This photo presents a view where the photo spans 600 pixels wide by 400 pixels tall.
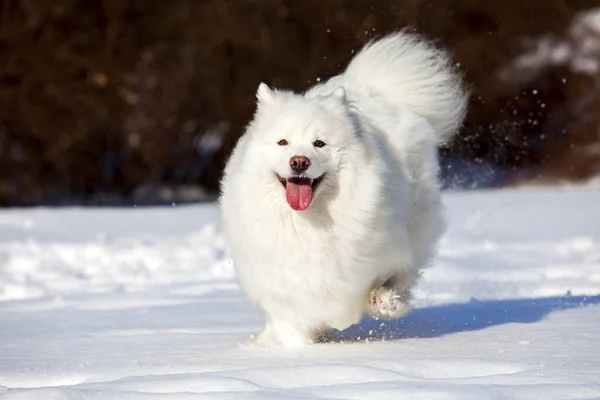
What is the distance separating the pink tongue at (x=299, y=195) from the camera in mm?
5184

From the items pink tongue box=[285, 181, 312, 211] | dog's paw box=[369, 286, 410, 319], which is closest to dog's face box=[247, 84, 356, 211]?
pink tongue box=[285, 181, 312, 211]

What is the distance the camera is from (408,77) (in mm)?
6684

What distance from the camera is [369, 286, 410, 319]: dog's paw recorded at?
5652 millimetres

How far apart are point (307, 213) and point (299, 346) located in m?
0.65

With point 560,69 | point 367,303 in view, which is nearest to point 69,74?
point 560,69

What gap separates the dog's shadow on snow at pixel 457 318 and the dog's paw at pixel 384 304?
0.48ft

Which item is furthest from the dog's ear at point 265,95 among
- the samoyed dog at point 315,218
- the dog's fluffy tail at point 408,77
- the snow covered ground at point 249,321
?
the snow covered ground at point 249,321

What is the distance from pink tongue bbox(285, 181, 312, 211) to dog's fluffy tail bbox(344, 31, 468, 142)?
4.97ft

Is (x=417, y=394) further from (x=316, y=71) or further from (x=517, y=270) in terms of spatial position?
(x=316, y=71)

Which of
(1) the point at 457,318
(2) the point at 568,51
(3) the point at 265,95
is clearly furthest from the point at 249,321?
(2) the point at 568,51

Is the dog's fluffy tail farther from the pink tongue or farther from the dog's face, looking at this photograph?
the pink tongue

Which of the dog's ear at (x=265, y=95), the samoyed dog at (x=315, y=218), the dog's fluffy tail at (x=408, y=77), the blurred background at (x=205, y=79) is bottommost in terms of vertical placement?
the samoyed dog at (x=315, y=218)

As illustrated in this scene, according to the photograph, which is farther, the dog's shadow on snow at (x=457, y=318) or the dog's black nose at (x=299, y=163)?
the dog's shadow on snow at (x=457, y=318)

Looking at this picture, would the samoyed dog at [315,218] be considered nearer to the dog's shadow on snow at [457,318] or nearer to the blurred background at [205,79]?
the dog's shadow on snow at [457,318]
